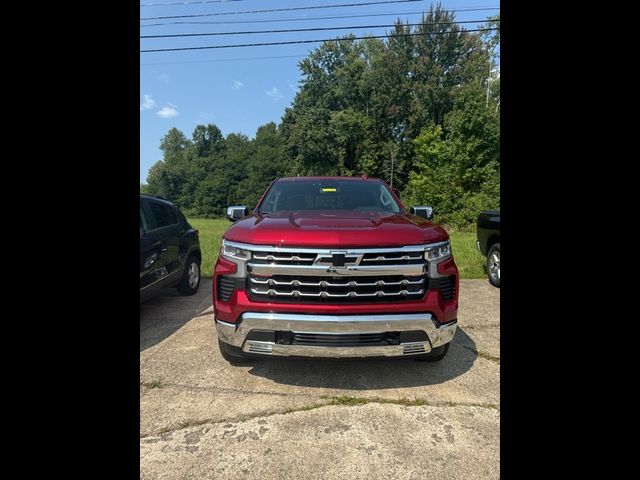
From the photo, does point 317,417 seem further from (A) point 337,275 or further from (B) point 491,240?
(B) point 491,240

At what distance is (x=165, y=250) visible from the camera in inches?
195

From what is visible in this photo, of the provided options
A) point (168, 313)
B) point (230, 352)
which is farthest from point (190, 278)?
point (230, 352)

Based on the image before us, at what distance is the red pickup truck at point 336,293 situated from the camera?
2.64 m

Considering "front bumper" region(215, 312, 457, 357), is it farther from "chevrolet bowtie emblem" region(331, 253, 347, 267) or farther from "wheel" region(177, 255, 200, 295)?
"wheel" region(177, 255, 200, 295)

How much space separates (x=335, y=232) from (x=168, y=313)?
350 centimetres

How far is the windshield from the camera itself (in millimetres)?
4137

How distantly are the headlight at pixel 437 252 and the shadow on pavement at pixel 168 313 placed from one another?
3.14 m

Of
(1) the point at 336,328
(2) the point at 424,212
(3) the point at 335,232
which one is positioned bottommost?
(1) the point at 336,328

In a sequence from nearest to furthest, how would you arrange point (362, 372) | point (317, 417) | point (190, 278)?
point (317, 417)
point (362, 372)
point (190, 278)

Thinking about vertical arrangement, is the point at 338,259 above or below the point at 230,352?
above

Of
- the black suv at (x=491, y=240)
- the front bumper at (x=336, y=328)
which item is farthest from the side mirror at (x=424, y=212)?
the black suv at (x=491, y=240)

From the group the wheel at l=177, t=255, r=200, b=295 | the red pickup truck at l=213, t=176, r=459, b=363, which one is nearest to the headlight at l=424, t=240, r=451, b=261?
the red pickup truck at l=213, t=176, r=459, b=363

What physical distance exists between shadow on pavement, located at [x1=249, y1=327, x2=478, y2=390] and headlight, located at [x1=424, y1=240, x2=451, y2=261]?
100 centimetres
